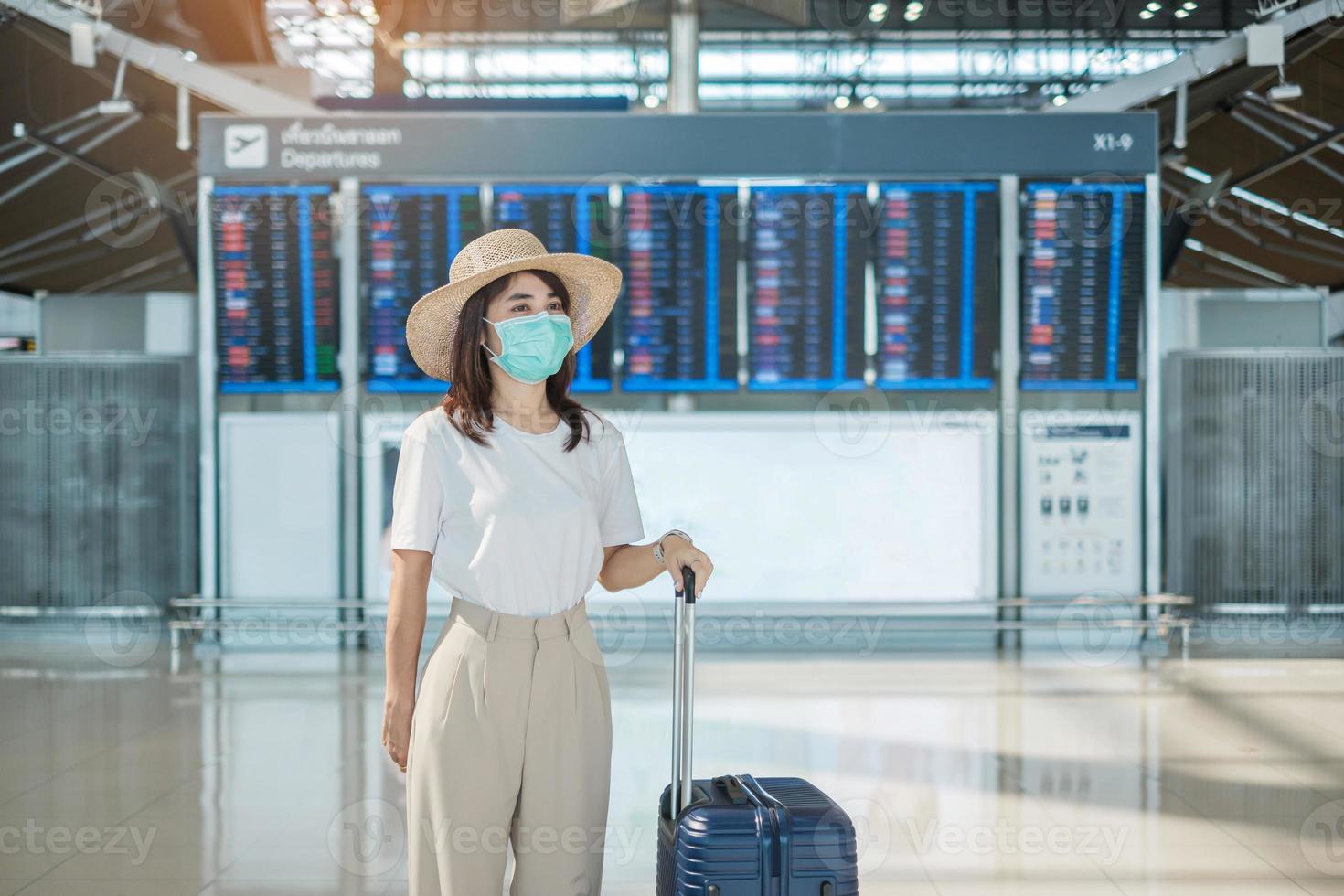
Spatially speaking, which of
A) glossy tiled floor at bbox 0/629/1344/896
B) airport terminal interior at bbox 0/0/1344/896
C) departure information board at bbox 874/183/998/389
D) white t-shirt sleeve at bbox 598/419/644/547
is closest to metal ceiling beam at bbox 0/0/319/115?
airport terminal interior at bbox 0/0/1344/896

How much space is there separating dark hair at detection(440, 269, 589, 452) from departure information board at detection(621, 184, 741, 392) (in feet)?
14.9

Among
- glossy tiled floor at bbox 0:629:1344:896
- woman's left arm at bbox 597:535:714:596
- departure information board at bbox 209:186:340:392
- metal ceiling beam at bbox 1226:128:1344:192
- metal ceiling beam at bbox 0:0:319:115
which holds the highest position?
metal ceiling beam at bbox 1226:128:1344:192

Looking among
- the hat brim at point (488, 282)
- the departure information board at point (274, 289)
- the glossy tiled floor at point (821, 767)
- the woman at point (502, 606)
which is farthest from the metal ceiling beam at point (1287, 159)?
the woman at point (502, 606)

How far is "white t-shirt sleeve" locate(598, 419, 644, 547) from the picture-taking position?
2113 millimetres

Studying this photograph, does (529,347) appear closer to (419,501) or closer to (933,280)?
(419,501)

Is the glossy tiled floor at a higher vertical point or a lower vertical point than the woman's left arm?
lower

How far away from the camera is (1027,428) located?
6723 millimetres

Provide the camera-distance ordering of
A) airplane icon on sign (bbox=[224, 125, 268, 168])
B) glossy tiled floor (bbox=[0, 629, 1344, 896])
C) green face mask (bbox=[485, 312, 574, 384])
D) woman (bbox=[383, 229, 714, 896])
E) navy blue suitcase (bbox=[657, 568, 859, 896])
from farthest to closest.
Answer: airplane icon on sign (bbox=[224, 125, 268, 168])
glossy tiled floor (bbox=[0, 629, 1344, 896])
green face mask (bbox=[485, 312, 574, 384])
woman (bbox=[383, 229, 714, 896])
navy blue suitcase (bbox=[657, 568, 859, 896])

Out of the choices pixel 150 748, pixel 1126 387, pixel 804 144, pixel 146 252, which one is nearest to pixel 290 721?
pixel 150 748

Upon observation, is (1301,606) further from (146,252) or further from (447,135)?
(146,252)

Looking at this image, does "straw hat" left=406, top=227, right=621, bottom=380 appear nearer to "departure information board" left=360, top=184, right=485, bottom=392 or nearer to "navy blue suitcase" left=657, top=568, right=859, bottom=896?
"navy blue suitcase" left=657, top=568, right=859, bottom=896

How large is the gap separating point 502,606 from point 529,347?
45cm

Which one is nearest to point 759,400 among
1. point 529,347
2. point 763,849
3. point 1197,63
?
point 1197,63

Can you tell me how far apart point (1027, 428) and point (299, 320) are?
4.26 metres
